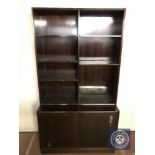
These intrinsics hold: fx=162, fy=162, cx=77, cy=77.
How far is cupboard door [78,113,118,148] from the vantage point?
2.24m

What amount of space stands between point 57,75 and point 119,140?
136 cm

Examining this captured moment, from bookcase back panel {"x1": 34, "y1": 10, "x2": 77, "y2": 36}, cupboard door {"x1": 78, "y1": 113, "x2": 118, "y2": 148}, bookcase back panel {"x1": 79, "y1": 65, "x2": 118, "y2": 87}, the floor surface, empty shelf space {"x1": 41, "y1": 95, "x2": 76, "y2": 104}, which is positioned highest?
bookcase back panel {"x1": 34, "y1": 10, "x2": 77, "y2": 36}

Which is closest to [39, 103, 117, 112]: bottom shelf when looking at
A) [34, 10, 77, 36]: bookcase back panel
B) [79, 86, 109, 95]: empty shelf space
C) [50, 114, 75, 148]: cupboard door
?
[50, 114, 75, 148]: cupboard door

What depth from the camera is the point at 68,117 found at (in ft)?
7.33

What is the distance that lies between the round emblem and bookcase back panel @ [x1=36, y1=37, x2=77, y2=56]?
53.2 inches

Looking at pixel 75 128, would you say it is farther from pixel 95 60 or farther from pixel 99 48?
pixel 99 48

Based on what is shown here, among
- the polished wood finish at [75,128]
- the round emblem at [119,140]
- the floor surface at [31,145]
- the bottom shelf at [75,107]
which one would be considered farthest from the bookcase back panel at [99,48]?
the floor surface at [31,145]

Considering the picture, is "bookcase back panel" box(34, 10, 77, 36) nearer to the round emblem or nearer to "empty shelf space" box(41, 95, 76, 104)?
"empty shelf space" box(41, 95, 76, 104)

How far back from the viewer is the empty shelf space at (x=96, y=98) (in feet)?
7.95

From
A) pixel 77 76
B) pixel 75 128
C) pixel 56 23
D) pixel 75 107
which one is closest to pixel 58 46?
pixel 56 23
